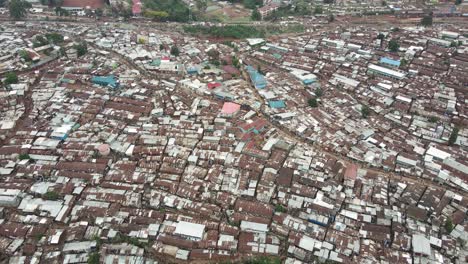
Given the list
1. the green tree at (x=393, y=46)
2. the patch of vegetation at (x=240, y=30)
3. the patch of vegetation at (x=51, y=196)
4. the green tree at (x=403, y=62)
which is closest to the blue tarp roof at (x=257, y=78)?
the patch of vegetation at (x=240, y=30)

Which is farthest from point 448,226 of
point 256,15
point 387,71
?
point 256,15

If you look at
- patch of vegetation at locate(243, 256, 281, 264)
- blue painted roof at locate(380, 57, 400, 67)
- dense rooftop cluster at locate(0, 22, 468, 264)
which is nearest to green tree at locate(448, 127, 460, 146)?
dense rooftop cluster at locate(0, 22, 468, 264)

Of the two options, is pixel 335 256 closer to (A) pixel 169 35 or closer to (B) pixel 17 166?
(B) pixel 17 166

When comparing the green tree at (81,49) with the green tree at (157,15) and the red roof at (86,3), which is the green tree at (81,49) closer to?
the green tree at (157,15)

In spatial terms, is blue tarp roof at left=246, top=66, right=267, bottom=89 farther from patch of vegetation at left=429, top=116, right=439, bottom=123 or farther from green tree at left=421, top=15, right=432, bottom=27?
green tree at left=421, top=15, right=432, bottom=27

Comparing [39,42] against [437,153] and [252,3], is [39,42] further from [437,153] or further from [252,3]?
[437,153]

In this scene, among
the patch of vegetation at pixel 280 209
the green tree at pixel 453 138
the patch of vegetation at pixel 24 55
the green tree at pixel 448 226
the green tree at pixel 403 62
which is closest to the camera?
the green tree at pixel 448 226

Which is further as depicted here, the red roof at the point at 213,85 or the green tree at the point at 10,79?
the red roof at the point at 213,85
